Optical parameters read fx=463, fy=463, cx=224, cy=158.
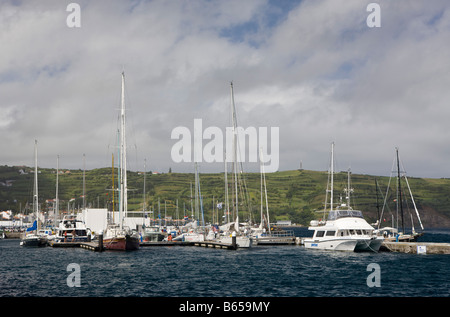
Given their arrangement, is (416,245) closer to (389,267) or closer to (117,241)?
(389,267)

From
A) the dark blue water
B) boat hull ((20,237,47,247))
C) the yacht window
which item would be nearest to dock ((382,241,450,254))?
the dark blue water

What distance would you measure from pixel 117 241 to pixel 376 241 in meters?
38.6

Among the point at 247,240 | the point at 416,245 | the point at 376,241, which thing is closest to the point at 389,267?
the point at 376,241

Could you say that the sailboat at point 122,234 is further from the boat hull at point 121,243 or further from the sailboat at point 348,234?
the sailboat at point 348,234

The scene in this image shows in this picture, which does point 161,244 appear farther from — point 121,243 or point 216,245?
point 121,243

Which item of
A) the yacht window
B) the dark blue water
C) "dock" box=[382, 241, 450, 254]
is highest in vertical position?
the yacht window

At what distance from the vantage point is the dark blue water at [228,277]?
34.8 metres

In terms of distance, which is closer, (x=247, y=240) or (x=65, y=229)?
(x=247, y=240)

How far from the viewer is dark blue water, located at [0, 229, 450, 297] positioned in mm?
34781

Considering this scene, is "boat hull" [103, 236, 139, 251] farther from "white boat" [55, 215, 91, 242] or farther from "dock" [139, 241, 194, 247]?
"white boat" [55, 215, 91, 242]

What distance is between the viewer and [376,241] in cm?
6800

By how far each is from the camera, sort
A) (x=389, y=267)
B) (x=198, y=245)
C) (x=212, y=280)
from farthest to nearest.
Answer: (x=198, y=245)
(x=389, y=267)
(x=212, y=280)
